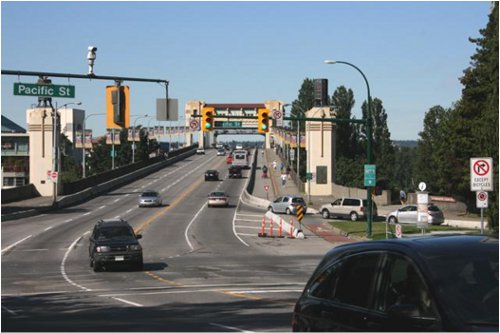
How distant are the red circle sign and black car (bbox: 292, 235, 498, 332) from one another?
15671 millimetres

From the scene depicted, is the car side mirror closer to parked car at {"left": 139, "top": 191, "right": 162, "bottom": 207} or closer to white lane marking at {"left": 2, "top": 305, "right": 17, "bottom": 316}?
white lane marking at {"left": 2, "top": 305, "right": 17, "bottom": 316}

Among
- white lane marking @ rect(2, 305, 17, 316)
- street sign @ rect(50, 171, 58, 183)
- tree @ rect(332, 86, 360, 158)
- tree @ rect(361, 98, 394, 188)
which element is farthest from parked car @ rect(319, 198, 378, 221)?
tree @ rect(332, 86, 360, 158)

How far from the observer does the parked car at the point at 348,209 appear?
55.1m

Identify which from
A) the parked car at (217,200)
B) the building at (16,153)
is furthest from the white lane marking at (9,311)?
the building at (16,153)

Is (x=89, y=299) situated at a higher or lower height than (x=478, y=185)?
lower

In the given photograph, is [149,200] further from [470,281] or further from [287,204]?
[470,281]

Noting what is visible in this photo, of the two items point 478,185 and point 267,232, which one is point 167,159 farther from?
point 478,185

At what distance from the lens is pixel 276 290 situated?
21.1 metres

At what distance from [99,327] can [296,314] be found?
23.4 ft

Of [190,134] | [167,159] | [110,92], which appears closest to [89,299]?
[110,92]

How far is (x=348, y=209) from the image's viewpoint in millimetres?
55562

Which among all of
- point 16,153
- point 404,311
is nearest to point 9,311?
point 404,311

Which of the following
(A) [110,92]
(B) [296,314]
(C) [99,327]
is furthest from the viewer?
(A) [110,92]

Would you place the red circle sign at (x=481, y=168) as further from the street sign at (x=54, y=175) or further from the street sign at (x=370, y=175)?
the street sign at (x=54, y=175)
